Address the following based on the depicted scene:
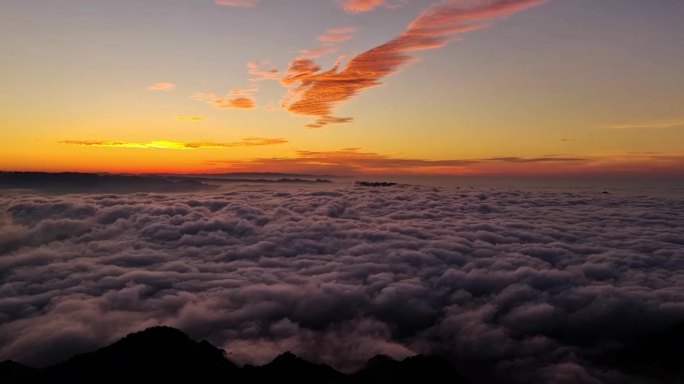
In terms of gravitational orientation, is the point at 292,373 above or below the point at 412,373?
below

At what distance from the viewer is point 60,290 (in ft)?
273

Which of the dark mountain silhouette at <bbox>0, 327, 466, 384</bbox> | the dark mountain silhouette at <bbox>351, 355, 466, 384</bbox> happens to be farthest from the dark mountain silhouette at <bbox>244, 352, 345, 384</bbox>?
the dark mountain silhouette at <bbox>351, 355, 466, 384</bbox>

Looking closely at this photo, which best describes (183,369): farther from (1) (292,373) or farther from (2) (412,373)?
(2) (412,373)

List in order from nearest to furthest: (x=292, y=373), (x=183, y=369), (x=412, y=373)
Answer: (x=412, y=373) → (x=292, y=373) → (x=183, y=369)

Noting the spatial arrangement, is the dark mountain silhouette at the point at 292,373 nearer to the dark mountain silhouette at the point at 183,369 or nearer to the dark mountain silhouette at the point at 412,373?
the dark mountain silhouette at the point at 183,369

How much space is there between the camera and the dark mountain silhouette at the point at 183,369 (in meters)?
45.3

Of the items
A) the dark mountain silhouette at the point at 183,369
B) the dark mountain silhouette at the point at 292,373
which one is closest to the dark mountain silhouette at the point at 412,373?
the dark mountain silhouette at the point at 183,369

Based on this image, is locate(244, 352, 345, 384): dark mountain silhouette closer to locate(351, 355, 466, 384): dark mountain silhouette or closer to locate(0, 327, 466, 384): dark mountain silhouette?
locate(0, 327, 466, 384): dark mountain silhouette

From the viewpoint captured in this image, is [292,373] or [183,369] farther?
[183,369]

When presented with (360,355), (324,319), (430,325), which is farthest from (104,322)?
(430,325)

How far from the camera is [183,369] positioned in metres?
48.6

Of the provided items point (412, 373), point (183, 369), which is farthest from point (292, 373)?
point (412, 373)

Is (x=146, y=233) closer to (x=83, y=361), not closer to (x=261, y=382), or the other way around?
(x=83, y=361)

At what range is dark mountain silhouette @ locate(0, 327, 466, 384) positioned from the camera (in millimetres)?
45312
